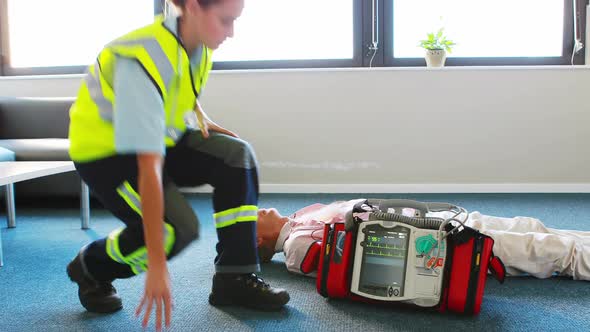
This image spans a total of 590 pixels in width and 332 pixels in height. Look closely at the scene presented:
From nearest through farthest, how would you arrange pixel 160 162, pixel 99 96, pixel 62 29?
pixel 160 162, pixel 99 96, pixel 62 29

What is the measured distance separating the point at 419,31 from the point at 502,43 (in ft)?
1.75

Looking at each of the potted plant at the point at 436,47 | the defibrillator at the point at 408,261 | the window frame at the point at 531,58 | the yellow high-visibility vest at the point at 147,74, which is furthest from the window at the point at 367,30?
the yellow high-visibility vest at the point at 147,74

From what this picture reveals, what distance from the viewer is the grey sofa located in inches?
124

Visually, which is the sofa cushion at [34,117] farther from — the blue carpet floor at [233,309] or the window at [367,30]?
the blue carpet floor at [233,309]

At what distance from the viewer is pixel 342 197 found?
3658 mm

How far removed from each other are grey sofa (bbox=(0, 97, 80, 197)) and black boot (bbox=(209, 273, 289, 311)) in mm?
1782

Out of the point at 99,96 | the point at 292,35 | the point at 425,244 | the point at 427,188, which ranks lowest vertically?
the point at 427,188

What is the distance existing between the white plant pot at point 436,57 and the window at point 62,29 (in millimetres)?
1907

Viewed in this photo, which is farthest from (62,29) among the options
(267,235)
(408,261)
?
(408,261)

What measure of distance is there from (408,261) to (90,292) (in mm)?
841

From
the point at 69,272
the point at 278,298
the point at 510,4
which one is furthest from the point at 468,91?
the point at 69,272

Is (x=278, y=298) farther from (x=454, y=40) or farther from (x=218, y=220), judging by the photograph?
(x=454, y=40)

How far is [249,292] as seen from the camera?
159 cm

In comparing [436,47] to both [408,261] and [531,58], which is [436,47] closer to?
[531,58]
